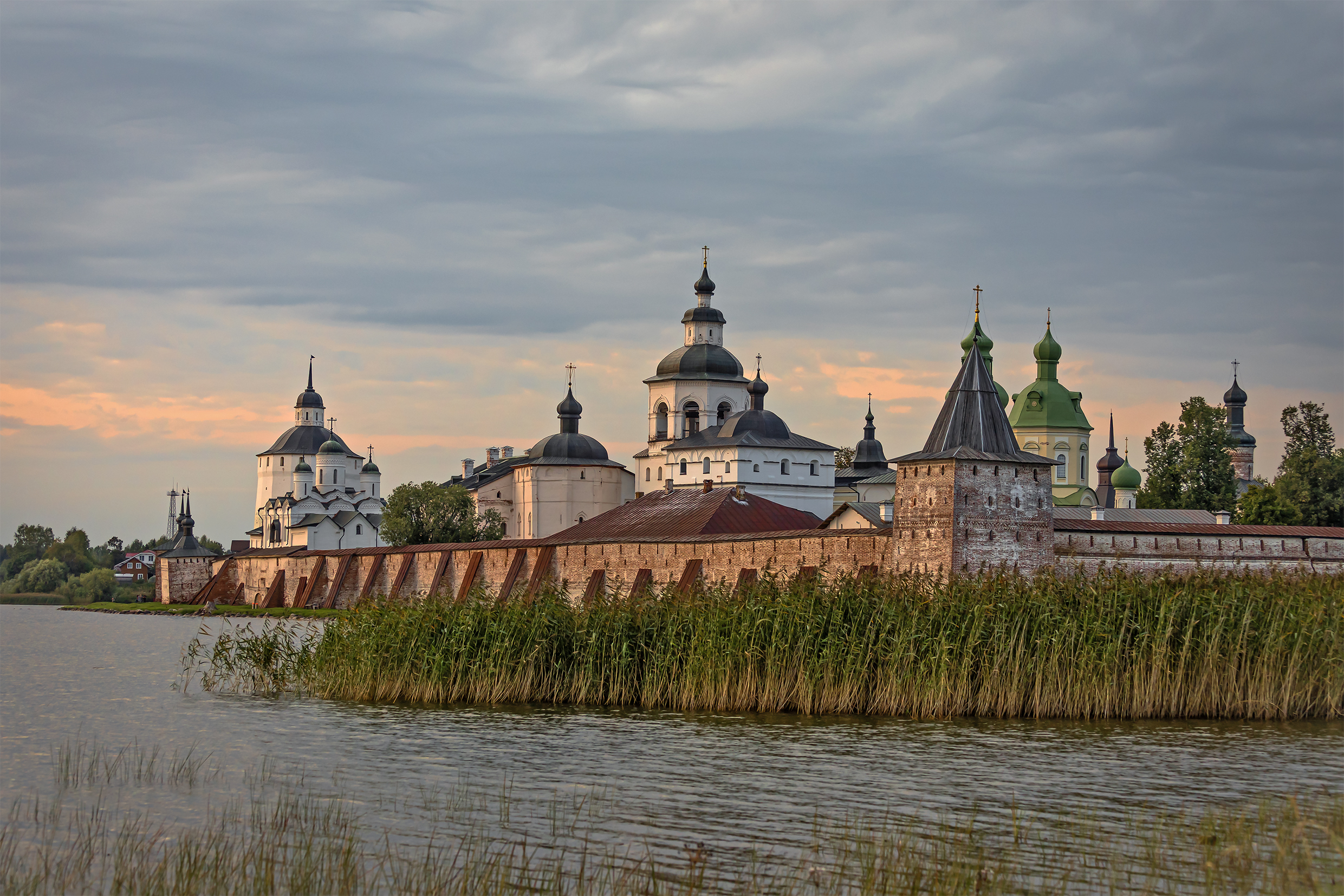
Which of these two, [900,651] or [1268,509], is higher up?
[1268,509]

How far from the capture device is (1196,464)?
4703 centimetres

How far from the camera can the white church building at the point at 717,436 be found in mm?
52219

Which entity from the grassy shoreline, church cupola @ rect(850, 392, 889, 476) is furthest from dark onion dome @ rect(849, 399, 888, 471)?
the grassy shoreline

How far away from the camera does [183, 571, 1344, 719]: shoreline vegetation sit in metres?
14.0

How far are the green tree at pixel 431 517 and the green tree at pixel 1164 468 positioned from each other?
970 inches

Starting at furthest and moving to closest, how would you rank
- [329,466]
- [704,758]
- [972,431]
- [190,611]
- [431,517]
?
[329,466] < [431,517] < [190,611] < [972,431] < [704,758]

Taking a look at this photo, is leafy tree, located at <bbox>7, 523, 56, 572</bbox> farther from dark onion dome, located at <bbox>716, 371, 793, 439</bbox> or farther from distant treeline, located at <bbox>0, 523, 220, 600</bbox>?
dark onion dome, located at <bbox>716, 371, 793, 439</bbox>

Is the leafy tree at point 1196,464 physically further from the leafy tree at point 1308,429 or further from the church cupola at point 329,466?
the church cupola at point 329,466

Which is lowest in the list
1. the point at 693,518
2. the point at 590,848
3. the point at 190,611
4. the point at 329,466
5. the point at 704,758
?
the point at 590,848

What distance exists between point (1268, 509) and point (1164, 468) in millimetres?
5886

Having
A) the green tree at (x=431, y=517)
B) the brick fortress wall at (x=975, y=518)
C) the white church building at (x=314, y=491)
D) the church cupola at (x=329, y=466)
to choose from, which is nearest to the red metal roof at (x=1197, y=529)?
the brick fortress wall at (x=975, y=518)

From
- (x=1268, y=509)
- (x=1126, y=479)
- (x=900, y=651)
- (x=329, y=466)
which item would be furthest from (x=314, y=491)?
(x=900, y=651)

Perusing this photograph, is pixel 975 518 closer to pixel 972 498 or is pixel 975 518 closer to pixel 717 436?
pixel 972 498

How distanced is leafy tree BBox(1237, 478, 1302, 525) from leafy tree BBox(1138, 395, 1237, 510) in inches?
117
